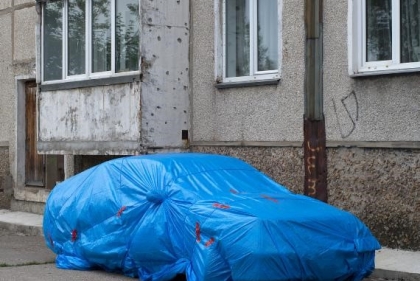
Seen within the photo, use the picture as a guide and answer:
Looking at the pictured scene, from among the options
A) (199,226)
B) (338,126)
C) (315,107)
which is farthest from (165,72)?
(199,226)

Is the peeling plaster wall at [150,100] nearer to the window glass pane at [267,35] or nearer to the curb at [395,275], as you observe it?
the window glass pane at [267,35]

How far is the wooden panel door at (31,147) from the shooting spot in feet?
51.5

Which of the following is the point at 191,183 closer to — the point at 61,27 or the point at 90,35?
the point at 90,35

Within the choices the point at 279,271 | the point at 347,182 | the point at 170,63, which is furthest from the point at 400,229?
the point at 170,63

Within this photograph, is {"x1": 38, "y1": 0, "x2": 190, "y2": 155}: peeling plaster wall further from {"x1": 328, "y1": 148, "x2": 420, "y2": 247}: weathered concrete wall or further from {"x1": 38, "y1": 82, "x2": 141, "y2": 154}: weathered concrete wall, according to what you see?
{"x1": 328, "y1": 148, "x2": 420, "y2": 247}: weathered concrete wall

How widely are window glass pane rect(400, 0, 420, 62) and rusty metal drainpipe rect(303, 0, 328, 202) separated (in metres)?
1.14

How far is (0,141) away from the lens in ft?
53.4

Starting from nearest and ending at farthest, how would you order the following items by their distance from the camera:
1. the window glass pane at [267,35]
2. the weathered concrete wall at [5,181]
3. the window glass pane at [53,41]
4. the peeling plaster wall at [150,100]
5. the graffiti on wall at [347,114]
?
1. the graffiti on wall at [347,114]
2. the window glass pane at [267,35]
3. the peeling plaster wall at [150,100]
4. the window glass pane at [53,41]
5. the weathered concrete wall at [5,181]

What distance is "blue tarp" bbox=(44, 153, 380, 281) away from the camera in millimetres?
7402

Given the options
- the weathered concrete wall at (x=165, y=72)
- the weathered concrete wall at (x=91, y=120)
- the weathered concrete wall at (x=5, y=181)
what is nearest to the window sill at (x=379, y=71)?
the weathered concrete wall at (x=165, y=72)

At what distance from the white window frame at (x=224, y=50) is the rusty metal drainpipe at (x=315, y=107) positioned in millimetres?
627

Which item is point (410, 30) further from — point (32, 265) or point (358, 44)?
point (32, 265)

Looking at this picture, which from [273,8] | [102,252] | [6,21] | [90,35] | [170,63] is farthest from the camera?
[6,21]

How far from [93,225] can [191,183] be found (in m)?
1.45
